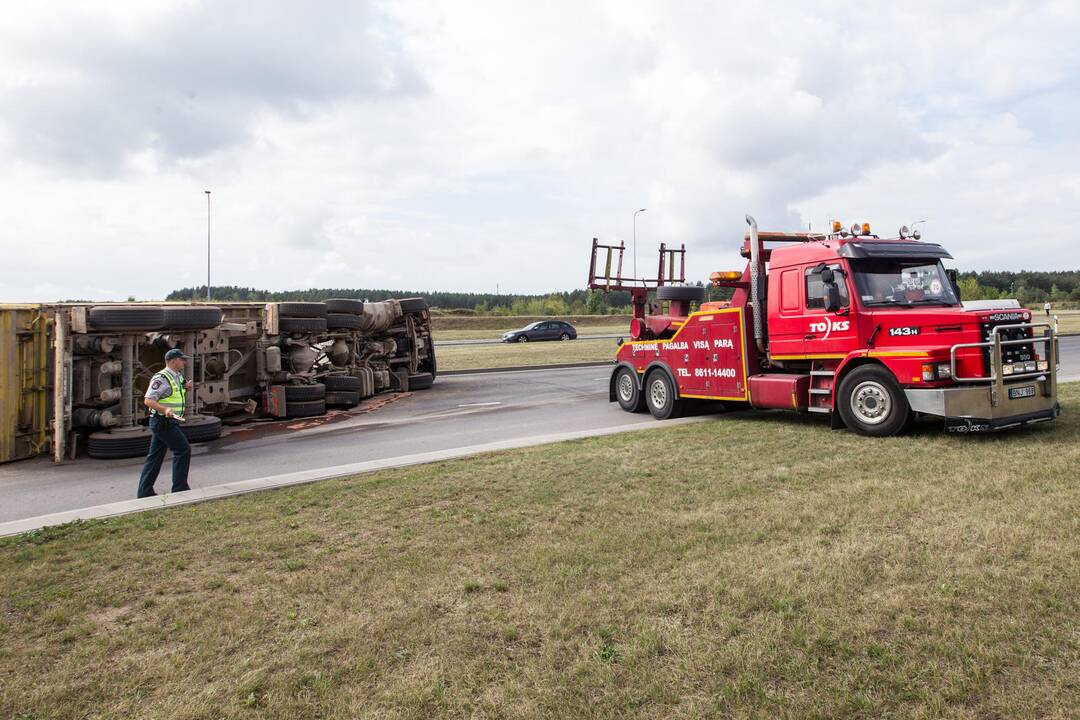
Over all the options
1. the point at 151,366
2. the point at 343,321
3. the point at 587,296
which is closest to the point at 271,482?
the point at 151,366

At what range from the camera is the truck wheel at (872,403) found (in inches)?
361

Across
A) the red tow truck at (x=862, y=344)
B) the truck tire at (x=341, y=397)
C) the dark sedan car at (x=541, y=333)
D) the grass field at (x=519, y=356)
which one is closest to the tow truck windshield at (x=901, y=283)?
the red tow truck at (x=862, y=344)

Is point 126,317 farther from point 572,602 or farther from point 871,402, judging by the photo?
point 871,402

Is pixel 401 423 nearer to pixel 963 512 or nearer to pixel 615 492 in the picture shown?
pixel 615 492

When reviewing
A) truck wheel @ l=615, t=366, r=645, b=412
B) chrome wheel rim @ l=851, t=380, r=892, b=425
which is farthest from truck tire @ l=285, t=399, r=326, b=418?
chrome wheel rim @ l=851, t=380, r=892, b=425

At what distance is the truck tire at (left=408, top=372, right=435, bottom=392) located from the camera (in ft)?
62.0

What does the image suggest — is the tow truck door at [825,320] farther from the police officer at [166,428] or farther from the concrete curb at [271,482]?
the police officer at [166,428]

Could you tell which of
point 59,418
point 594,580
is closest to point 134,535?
point 594,580

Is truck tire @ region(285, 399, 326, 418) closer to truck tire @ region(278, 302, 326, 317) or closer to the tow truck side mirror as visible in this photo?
truck tire @ region(278, 302, 326, 317)

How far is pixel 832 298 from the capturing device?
9852 mm

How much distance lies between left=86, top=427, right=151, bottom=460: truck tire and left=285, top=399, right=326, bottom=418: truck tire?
379 centimetres

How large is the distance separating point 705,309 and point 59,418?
926cm

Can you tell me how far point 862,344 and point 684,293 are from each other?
4.30 m

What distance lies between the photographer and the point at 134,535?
6.10 meters
